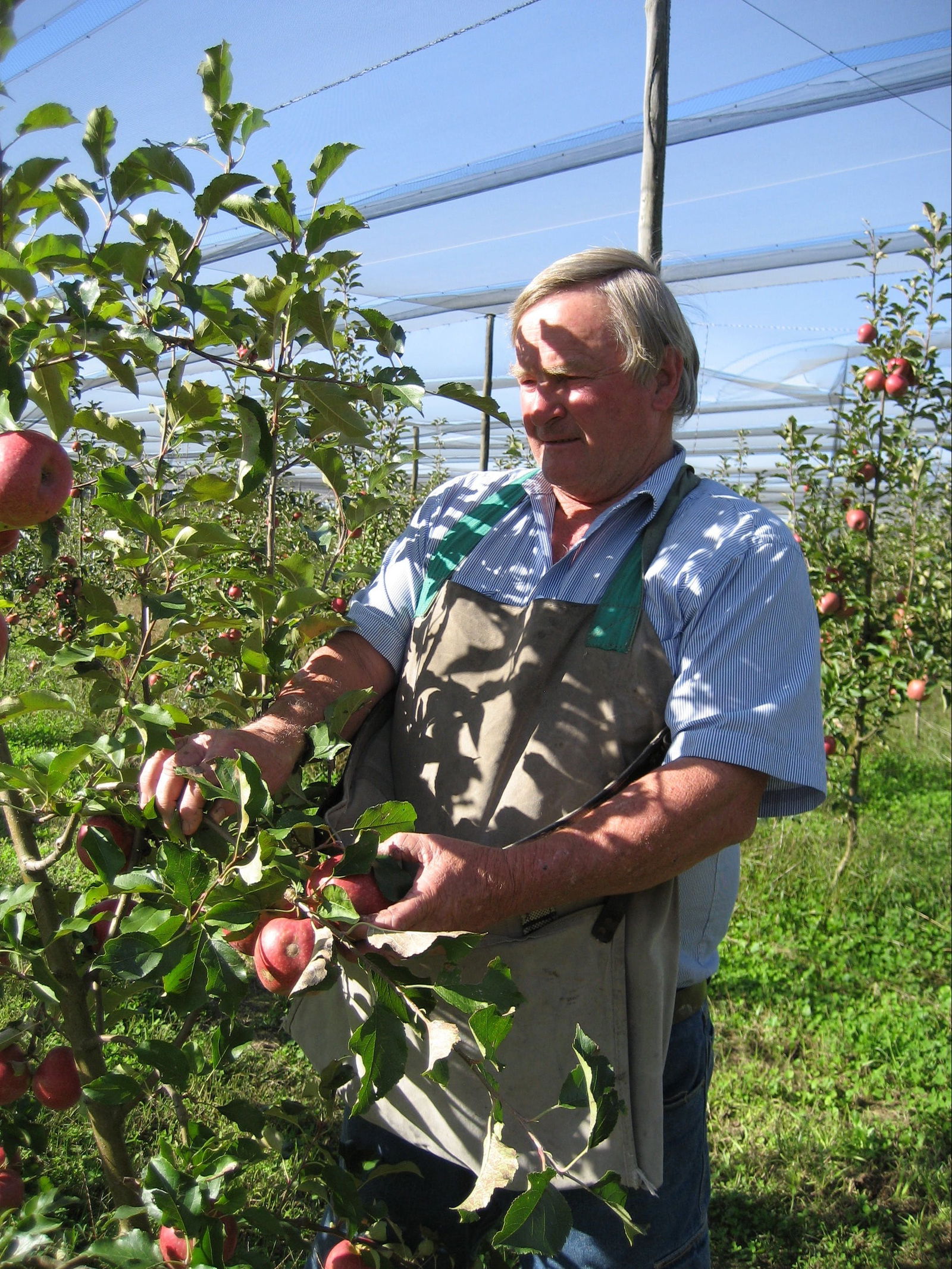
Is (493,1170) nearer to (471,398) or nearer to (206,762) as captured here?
(206,762)

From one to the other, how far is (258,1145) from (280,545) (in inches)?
142

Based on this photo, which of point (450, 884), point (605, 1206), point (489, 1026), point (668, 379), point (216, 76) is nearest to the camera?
point (489, 1026)

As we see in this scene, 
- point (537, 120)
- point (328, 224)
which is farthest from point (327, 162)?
point (537, 120)

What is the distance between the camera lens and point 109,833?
118 centimetres

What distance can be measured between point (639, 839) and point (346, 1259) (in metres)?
0.76

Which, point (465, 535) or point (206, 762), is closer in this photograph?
point (206, 762)

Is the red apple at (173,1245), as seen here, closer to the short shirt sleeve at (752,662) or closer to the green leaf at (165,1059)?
the green leaf at (165,1059)

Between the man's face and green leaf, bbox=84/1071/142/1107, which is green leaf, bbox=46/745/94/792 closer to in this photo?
green leaf, bbox=84/1071/142/1107

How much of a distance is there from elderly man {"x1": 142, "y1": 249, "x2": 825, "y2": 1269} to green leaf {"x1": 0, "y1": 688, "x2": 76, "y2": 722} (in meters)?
0.14

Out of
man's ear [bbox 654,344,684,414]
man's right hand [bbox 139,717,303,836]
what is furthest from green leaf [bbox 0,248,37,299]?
man's ear [bbox 654,344,684,414]

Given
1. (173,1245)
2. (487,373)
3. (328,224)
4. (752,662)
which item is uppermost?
(487,373)

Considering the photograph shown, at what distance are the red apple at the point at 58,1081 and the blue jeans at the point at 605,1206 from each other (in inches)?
17.8

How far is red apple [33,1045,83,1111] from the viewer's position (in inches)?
52.9

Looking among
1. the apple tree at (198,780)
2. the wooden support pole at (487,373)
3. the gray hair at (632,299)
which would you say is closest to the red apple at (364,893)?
the apple tree at (198,780)
